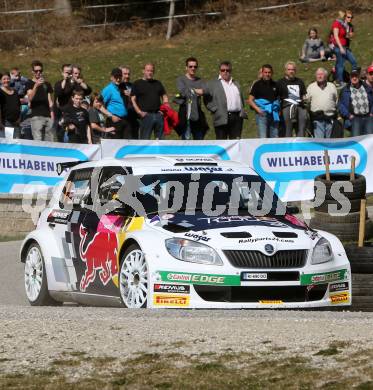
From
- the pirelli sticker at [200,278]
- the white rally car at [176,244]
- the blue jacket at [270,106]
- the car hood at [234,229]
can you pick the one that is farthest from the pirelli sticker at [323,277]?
the blue jacket at [270,106]

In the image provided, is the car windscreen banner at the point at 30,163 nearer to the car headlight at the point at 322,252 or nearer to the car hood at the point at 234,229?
the car hood at the point at 234,229

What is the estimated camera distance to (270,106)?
809 inches

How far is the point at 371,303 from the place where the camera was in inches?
464

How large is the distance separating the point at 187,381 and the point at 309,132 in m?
14.3

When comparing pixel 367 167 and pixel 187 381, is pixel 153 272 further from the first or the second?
pixel 367 167

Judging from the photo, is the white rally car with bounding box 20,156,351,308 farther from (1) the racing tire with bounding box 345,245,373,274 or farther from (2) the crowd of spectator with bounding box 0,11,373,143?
(2) the crowd of spectator with bounding box 0,11,373,143

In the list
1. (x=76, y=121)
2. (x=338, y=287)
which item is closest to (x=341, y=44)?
(x=76, y=121)

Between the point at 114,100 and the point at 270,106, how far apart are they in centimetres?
273

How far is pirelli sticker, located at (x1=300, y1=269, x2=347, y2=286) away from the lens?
35.5 feet

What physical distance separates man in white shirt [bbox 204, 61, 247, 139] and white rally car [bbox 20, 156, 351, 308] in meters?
7.14

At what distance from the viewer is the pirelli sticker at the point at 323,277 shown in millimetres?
10812

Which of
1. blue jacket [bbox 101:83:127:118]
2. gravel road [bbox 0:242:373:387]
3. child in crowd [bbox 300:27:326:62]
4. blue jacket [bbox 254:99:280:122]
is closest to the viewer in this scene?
gravel road [bbox 0:242:373:387]

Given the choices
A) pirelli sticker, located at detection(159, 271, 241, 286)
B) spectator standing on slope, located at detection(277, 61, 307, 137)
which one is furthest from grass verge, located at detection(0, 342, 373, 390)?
spectator standing on slope, located at detection(277, 61, 307, 137)

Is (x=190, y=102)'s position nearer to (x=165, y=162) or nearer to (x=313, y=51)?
(x=165, y=162)
